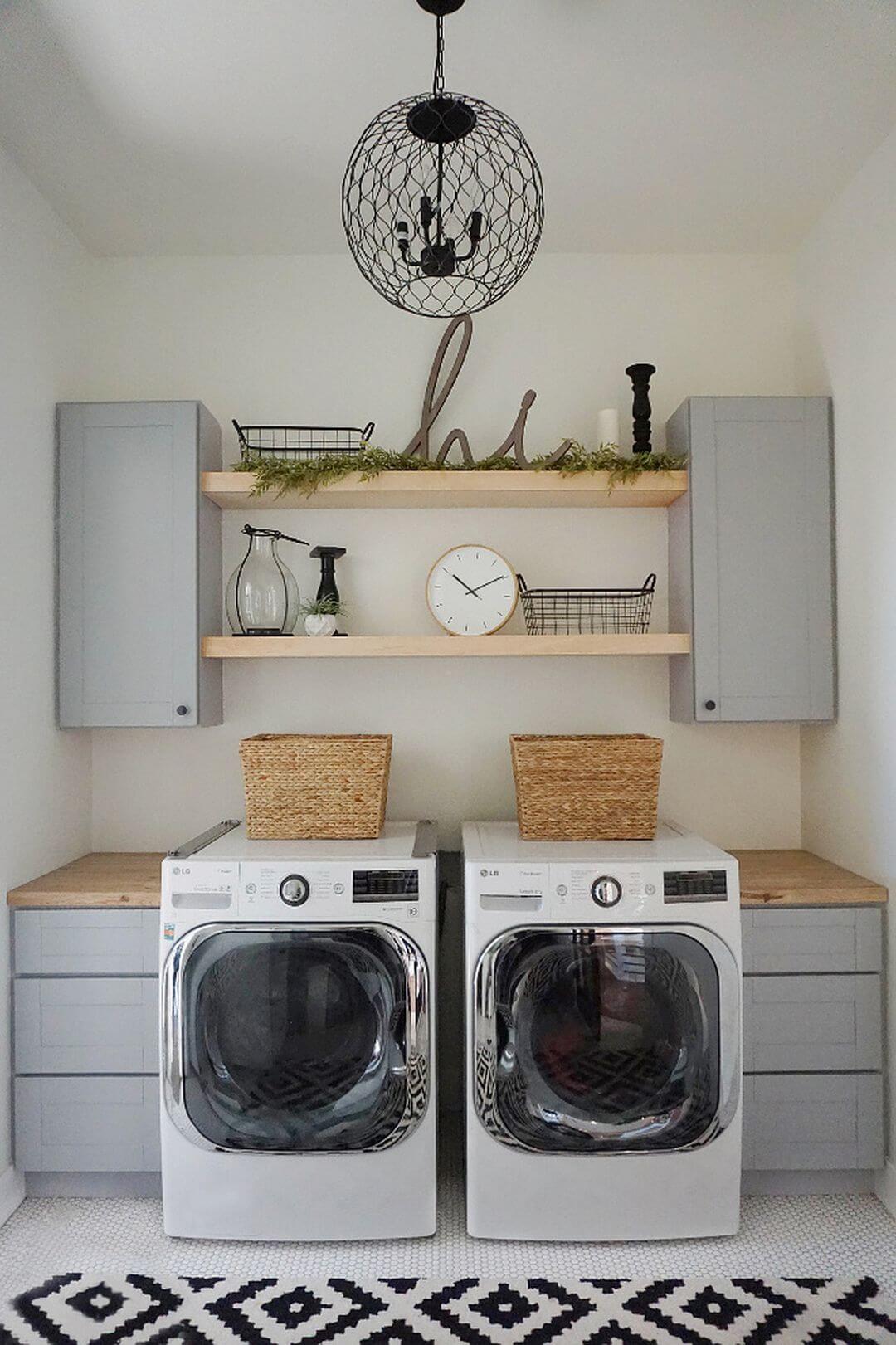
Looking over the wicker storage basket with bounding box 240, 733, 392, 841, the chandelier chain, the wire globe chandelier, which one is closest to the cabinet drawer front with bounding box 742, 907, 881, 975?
the wicker storage basket with bounding box 240, 733, 392, 841

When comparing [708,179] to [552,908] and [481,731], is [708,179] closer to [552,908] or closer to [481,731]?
[481,731]

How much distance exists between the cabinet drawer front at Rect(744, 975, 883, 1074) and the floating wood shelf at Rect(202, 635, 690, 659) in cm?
98

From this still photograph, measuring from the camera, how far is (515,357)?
3322mm

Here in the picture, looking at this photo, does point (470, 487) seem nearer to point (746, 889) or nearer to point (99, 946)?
point (746, 889)

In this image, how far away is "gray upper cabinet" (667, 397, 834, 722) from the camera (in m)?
2.99

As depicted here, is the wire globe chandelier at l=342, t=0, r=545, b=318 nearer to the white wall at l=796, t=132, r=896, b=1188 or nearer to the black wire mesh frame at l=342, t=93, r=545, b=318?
the black wire mesh frame at l=342, t=93, r=545, b=318

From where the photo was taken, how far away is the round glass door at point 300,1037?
2539 mm

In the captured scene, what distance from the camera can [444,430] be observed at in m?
3.31

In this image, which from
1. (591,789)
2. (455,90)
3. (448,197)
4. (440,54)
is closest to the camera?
(440,54)

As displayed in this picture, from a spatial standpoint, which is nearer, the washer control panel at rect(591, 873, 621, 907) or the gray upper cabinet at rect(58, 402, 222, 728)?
the washer control panel at rect(591, 873, 621, 907)

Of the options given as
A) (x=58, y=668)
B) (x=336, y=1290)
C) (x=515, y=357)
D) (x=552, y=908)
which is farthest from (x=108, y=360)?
(x=336, y=1290)

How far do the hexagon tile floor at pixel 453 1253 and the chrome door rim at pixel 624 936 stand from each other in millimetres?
242

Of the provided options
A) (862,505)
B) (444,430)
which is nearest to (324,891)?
(444,430)

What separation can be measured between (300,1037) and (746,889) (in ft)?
4.08
